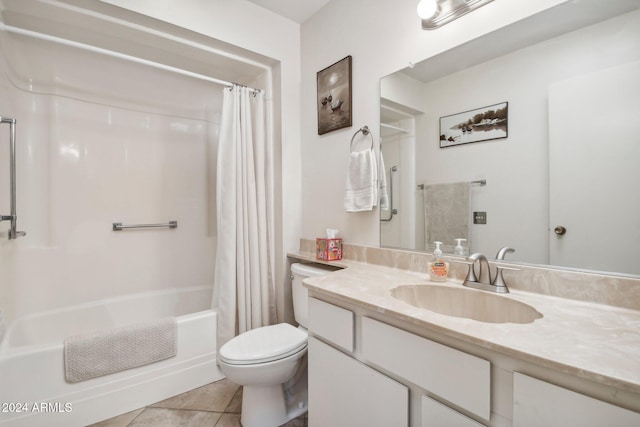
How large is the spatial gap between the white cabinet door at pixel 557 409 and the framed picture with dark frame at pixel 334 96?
1480 mm

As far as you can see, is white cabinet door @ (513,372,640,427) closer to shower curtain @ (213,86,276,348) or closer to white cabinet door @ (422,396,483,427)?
white cabinet door @ (422,396,483,427)

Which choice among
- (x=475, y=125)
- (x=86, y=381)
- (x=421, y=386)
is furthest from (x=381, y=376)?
(x=86, y=381)

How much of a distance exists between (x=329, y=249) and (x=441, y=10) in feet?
4.29

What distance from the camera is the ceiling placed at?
1.87 m

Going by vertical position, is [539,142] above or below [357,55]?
below

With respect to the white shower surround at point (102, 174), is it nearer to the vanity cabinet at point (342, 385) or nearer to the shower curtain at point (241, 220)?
the shower curtain at point (241, 220)

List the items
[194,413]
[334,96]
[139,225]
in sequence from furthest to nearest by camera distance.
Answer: [139,225], [334,96], [194,413]

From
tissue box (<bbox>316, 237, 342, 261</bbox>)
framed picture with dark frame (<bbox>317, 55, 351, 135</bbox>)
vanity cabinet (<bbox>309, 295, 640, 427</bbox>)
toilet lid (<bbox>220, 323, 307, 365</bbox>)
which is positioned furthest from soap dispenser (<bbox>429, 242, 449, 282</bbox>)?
framed picture with dark frame (<bbox>317, 55, 351, 135</bbox>)

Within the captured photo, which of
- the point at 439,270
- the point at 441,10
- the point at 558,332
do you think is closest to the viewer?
the point at 558,332

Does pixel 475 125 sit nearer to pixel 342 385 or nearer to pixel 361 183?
pixel 361 183

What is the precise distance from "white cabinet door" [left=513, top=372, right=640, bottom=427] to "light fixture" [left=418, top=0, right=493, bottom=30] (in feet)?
4.52

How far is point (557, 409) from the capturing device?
0.56 metres

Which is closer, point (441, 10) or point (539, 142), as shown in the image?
point (539, 142)

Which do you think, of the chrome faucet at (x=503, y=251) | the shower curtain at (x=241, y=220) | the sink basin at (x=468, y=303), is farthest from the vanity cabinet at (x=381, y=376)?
the shower curtain at (x=241, y=220)
